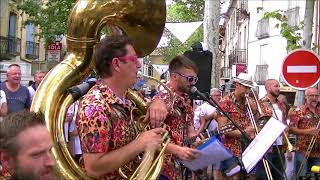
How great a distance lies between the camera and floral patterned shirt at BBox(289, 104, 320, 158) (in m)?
7.90

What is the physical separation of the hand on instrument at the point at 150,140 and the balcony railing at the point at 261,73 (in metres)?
28.0

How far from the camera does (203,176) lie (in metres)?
7.99

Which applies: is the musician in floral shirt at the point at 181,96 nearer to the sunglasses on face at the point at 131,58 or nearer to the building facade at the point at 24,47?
the sunglasses on face at the point at 131,58

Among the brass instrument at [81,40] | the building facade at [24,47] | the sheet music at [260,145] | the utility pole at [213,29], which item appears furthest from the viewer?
the building facade at [24,47]

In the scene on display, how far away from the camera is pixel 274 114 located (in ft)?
25.4

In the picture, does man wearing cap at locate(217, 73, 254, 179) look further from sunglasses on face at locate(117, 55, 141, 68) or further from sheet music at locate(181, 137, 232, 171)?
sunglasses on face at locate(117, 55, 141, 68)

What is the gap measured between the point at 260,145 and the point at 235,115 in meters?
2.23

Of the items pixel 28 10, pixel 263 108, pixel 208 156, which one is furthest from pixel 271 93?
pixel 28 10

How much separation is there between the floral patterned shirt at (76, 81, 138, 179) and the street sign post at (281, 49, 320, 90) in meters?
6.29

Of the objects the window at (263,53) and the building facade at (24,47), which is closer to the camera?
the window at (263,53)

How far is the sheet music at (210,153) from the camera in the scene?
11.0 feet

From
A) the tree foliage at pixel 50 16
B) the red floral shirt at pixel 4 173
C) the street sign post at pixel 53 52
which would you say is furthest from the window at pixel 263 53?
the red floral shirt at pixel 4 173

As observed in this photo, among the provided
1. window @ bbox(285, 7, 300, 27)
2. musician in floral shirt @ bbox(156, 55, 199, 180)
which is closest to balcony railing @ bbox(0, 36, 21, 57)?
window @ bbox(285, 7, 300, 27)

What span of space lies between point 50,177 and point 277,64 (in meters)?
27.5
